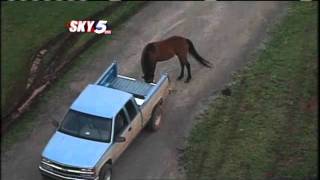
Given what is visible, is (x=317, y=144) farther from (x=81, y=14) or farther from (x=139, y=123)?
(x=81, y=14)

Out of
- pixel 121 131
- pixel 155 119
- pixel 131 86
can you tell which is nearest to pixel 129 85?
pixel 131 86

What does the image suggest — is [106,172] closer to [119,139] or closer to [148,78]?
[119,139]

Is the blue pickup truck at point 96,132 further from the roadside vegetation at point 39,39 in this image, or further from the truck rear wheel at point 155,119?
the roadside vegetation at point 39,39

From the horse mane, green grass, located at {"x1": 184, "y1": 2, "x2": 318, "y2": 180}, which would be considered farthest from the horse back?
green grass, located at {"x1": 184, "y1": 2, "x2": 318, "y2": 180}

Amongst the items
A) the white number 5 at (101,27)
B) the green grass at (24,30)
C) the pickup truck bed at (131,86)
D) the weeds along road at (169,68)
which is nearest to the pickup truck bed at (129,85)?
the pickup truck bed at (131,86)

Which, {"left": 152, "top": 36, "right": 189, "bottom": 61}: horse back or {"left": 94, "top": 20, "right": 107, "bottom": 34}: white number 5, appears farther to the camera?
{"left": 94, "top": 20, "right": 107, "bottom": 34}: white number 5

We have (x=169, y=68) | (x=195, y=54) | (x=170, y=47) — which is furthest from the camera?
(x=169, y=68)

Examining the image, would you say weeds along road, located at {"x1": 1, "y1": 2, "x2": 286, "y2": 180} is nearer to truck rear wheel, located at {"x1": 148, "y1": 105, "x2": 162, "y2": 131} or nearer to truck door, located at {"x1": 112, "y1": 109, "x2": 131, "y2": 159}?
truck rear wheel, located at {"x1": 148, "y1": 105, "x2": 162, "y2": 131}
